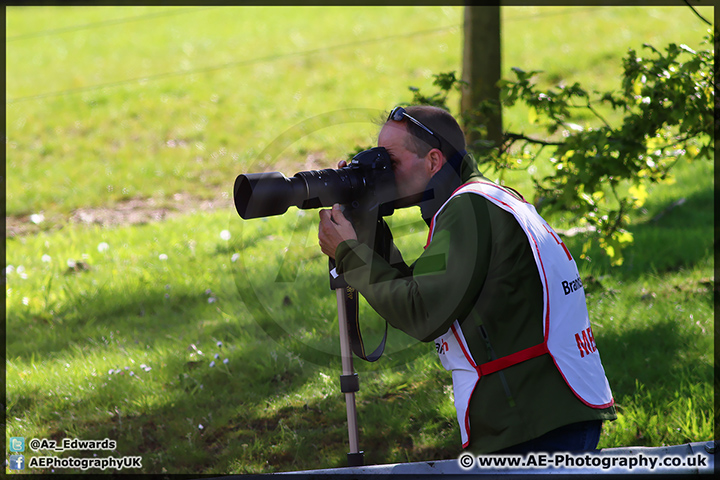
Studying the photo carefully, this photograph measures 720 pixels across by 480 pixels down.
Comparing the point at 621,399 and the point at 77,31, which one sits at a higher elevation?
the point at 77,31

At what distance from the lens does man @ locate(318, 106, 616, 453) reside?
2.17 m

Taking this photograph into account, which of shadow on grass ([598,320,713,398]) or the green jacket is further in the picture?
shadow on grass ([598,320,713,398])

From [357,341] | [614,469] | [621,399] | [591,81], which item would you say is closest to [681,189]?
[621,399]

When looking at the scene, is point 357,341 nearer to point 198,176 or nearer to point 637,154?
point 637,154

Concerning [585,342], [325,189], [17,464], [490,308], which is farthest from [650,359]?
[17,464]

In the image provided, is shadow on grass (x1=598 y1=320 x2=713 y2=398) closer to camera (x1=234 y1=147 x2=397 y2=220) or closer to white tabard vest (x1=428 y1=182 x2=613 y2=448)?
white tabard vest (x1=428 y1=182 x2=613 y2=448)

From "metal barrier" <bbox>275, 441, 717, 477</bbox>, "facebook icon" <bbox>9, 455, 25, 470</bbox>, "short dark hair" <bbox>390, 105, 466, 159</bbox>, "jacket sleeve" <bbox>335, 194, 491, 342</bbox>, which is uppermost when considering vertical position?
"short dark hair" <bbox>390, 105, 466, 159</bbox>

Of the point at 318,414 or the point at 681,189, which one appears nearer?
the point at 318,414

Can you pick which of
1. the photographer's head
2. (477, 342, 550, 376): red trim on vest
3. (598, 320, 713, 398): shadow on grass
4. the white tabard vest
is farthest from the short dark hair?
(598, 320, 713, 398): shadow on grass

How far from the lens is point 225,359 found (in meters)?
4.59

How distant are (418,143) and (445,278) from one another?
599 millimetres

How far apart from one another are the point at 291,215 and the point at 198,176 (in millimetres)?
3929

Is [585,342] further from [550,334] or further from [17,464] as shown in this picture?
[17,464]

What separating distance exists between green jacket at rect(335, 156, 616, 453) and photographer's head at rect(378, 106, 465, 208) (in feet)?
1.01
